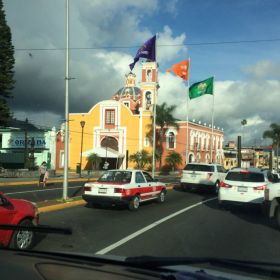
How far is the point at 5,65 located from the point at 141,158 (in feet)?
103

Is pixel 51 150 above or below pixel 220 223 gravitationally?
above

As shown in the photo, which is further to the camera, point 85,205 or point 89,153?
point 89,153

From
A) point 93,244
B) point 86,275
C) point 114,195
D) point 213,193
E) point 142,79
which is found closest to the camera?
point 86,275

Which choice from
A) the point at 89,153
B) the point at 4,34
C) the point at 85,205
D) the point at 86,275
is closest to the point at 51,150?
the point at 89,153

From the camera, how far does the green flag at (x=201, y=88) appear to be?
1533 inches

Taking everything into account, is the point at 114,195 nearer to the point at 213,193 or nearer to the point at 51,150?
the point at 213,193

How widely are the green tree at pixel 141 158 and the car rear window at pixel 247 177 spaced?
49604 millimetres

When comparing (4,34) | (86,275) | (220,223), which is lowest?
(220,223)

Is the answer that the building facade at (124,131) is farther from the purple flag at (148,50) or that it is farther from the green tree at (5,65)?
the purple flag at (148,50)

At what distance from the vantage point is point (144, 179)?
677 inches

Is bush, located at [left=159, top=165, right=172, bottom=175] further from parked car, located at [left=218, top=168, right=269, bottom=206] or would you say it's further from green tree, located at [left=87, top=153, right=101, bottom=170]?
parked car, located at [left=218, top=168, right=269, bottom=206]

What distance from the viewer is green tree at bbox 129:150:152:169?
66688 mm

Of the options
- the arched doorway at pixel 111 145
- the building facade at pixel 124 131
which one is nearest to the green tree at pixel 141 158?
the building facade at pixel 124 131

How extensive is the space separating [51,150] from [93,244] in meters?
45.2
